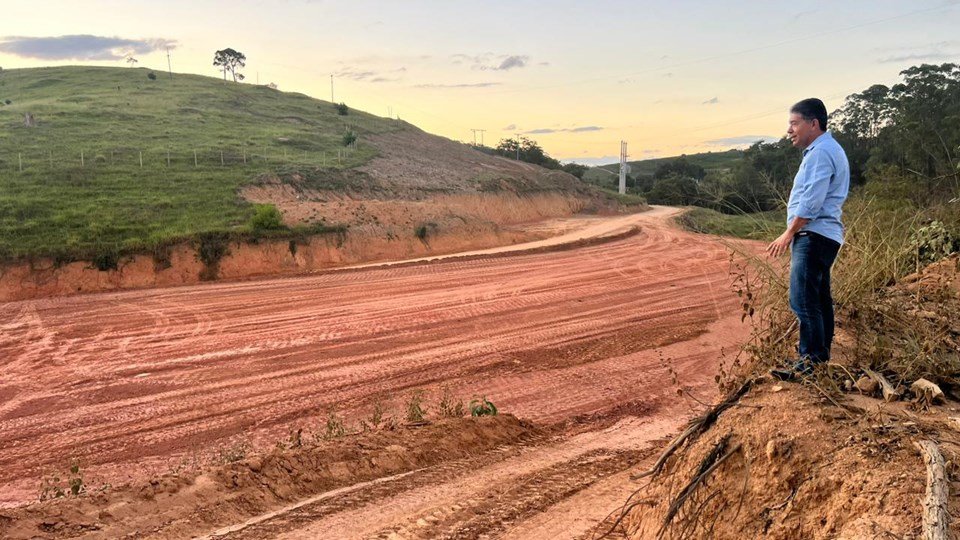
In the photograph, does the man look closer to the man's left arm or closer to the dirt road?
the man's left arm

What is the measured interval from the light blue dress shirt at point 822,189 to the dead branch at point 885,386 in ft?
2.76

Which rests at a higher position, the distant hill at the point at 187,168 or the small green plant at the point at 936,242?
the distant hill at the point at 187,168

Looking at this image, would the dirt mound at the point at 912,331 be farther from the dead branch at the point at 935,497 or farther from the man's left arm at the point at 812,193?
the dead branch at the point at 935,497

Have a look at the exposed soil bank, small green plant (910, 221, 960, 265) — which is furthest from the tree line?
the exposed soil bank

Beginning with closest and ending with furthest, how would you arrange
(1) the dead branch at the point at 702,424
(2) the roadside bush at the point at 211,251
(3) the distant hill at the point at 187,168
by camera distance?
(1) the dead branch at the point at 702,424, (2) the roadside bush at the point at 211,251, (3) the distant hill at the point at 187,168

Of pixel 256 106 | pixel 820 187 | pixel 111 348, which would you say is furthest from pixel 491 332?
pixel 256 106

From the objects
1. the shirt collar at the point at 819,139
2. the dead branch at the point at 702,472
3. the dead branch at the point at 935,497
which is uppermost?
the shirt collar at the point at 819,139

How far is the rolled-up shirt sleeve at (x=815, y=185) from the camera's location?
3725 mm

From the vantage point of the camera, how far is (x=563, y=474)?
4977mm

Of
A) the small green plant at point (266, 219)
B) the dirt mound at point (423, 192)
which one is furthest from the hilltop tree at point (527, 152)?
the small green plant at point (266, 219)

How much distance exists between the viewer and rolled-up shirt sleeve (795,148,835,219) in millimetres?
3725

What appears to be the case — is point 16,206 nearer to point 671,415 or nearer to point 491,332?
point 491,332

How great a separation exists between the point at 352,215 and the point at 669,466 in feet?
64.7

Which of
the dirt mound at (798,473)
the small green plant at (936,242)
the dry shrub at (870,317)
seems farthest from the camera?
the small green plant at (936,242)
